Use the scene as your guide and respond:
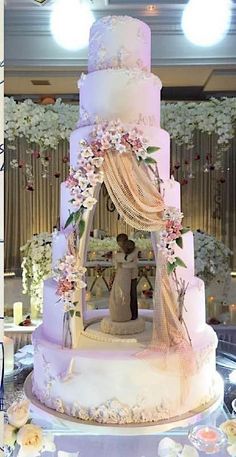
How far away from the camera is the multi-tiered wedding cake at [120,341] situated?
104 inches

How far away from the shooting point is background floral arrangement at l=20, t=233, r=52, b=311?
4.63 meters

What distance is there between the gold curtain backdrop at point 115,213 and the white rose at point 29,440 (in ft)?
17.0

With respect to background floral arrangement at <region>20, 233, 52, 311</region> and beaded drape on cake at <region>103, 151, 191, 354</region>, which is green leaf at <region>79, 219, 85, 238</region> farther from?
background floral arrangement at <region>20, 233, 52, 311</region>

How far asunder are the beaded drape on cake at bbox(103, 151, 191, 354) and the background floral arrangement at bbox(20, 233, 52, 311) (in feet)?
6.54

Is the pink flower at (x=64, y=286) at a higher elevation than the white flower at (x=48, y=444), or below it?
higher

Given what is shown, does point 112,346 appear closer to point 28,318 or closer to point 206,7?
point 28,318

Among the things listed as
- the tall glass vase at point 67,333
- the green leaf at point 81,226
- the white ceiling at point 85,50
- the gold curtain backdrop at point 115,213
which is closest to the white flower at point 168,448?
the tall glass vase at point 67,333

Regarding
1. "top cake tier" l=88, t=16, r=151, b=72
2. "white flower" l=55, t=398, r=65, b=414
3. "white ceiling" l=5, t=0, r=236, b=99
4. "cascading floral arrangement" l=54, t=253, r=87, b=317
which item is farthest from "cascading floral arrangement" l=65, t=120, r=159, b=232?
"white ceiling" l=5, t=0, r=236, b=99

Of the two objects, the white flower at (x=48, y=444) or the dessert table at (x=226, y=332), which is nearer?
the white flower at (x=48, y=444)

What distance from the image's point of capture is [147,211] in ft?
8.76

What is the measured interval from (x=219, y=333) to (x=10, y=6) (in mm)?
3132

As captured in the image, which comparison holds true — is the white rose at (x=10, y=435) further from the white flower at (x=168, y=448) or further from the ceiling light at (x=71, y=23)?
the ceiling light at (x=71, y=23)

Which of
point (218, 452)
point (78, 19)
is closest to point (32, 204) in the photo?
point (78, 19)

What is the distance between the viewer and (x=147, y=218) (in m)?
2.68
